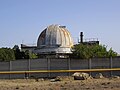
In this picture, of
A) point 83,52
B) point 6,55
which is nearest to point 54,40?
point 6,55

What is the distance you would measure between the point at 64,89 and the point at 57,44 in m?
76.9

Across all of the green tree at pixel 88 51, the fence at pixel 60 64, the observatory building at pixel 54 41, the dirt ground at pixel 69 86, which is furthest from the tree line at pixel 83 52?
the dirt ground at pixel 69 86

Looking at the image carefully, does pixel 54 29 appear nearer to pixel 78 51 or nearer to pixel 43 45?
pixel 43 45

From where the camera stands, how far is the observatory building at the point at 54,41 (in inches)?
3829

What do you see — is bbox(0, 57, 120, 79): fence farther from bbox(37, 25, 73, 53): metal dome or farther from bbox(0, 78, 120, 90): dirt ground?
bbox(37, 25, 73, 53): metal dome

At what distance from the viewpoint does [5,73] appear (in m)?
42.2

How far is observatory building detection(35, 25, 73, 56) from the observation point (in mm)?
97262

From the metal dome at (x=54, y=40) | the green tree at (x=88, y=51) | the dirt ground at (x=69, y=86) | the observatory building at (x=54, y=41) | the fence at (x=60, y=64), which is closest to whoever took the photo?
the dirt ground at (x=69, y=86)

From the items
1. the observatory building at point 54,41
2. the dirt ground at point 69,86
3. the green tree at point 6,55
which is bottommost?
the dirt ground at point 69,86

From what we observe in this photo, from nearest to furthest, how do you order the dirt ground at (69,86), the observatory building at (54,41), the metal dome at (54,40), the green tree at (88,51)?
the dirt ground at (69,86), the green tree at (88,51), the observatory building at (54,41), the metal dome at (54,40)

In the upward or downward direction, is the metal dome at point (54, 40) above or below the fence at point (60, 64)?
above

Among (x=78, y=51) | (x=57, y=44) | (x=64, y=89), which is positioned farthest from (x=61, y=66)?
(x=57, y=44)

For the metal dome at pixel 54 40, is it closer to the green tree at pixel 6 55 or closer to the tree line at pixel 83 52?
the tree line at pixel 83 52

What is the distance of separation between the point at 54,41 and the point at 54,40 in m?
0.28
